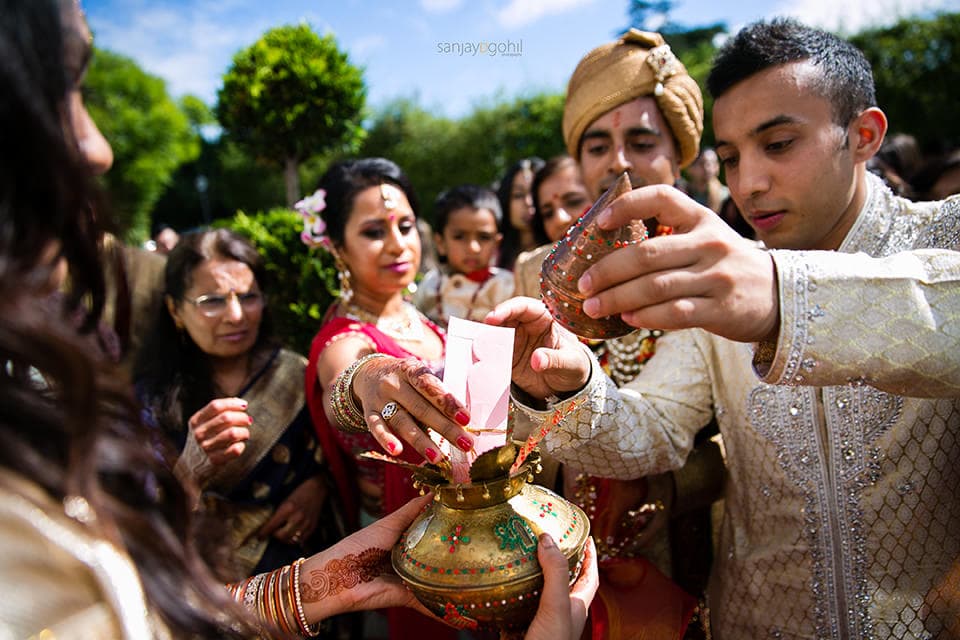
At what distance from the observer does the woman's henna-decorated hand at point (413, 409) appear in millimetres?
1366

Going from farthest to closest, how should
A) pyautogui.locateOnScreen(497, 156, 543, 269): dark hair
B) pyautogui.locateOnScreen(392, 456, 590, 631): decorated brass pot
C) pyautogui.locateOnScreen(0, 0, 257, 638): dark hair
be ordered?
pyautogui.locateOnScreen(497, 156, 543, 269): dark hair < pyautogui.locateOnScreen(392, 456, 590, 631): decorated brass pot < pyautogui.locateOnScreen(0, 0, 257, 638): dark hair

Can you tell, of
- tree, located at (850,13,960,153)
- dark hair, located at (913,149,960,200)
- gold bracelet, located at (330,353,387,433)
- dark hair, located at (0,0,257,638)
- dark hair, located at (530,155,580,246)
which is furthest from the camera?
tree, located at (850,13,960,153)

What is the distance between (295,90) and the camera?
5.70 metres

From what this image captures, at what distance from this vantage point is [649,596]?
1878 mm

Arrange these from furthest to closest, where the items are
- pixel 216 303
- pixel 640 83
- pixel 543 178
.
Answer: pixel 543 178
pixel 216 303
pixel 640 83

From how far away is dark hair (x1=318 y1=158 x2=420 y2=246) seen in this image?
301 centimetres

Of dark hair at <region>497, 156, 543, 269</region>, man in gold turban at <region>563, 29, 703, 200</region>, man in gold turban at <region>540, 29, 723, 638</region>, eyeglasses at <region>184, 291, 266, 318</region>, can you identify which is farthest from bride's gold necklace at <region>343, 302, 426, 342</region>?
dark hair at <region>497, 156, 543, 269</region>

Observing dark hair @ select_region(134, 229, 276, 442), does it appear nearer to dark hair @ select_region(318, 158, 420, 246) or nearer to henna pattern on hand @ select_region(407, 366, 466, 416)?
dark hair @ select_region(318, 158, 420, 246)

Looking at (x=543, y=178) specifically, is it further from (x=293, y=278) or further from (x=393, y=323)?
(x=393, y=323)

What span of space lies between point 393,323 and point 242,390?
79 centimetres

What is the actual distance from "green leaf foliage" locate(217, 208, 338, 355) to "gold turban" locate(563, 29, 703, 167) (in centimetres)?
218

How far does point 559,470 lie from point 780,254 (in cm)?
145

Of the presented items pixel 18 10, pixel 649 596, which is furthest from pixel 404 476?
pixel 18 10

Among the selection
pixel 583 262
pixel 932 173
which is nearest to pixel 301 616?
pixel 583 262
